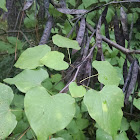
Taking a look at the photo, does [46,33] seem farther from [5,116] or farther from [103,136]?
[103,136]

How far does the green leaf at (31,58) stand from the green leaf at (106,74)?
18 cm

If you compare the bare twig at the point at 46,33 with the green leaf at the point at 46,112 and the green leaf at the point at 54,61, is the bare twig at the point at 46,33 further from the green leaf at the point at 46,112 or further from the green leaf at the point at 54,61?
the green leaf at the point at 46,112

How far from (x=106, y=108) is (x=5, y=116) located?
23 cm

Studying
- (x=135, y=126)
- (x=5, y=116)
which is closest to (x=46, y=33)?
(x=5, y=116)

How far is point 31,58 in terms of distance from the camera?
1.61ft

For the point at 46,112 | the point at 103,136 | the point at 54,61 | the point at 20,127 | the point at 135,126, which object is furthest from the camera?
the point at 135,126

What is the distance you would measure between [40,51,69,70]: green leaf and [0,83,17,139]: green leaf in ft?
0.41


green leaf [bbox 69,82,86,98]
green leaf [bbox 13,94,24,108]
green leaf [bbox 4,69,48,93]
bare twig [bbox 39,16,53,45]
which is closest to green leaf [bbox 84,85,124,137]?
green leaf [bbox 69,82,86,98]

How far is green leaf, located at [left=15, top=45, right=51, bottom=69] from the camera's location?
1.47 feet

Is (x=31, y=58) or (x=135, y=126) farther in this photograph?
(x=135, y=126)

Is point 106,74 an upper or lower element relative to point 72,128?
upper

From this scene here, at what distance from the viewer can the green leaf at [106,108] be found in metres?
0.34

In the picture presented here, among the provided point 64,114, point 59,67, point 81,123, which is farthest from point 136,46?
point 64,114

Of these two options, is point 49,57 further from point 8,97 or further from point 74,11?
point 74,11
